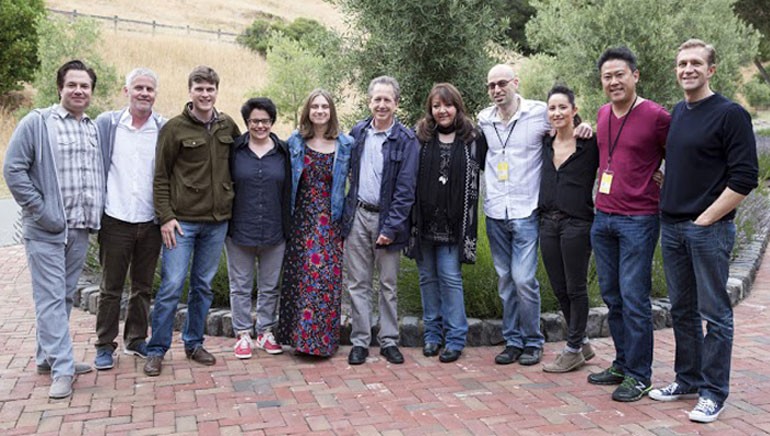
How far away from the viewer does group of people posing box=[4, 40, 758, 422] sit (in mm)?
4285

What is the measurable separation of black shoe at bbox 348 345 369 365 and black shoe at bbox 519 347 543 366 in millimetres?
1117

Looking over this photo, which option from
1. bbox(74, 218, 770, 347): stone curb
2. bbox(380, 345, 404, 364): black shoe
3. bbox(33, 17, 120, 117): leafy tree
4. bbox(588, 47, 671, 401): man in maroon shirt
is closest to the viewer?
bbox(588, 47, 671, 401): man in maroon shirt

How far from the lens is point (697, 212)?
395cm

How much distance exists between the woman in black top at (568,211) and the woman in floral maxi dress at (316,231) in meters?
1.42

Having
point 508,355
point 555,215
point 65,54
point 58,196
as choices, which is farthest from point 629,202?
point 65,54

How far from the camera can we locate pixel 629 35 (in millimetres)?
14414

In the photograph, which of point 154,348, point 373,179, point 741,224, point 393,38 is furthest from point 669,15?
point 154,348

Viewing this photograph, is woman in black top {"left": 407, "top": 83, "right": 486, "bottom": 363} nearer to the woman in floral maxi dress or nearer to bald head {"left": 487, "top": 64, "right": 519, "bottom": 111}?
bald head {"left": 487, "top": 64, "right": 519, "bottom": 111}

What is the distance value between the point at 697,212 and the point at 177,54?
3164cm

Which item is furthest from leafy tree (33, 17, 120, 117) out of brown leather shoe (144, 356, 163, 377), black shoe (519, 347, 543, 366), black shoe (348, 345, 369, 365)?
black shoe (519, 347, 543, 366)

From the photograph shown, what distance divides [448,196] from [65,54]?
15472 mm

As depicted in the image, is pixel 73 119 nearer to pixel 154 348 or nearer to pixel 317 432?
pixel 154 348

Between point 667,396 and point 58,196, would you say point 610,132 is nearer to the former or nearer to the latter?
point 667,396

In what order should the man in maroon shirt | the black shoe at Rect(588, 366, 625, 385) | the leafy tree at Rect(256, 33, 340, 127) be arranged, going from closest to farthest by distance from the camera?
the man in maroon shirt < the black shoe at Rect(588, 366, 625, 385) < the leafy tree at Rect(256, 33, 340, 127)
